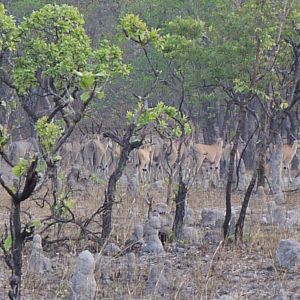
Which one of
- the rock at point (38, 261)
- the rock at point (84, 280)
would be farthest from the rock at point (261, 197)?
the rock at point (84, 280)

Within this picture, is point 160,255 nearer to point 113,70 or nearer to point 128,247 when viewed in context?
point 128,247

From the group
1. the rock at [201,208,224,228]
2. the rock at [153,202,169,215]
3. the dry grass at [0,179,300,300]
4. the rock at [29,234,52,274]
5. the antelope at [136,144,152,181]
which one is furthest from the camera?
the antelope at [136,144,152,181]

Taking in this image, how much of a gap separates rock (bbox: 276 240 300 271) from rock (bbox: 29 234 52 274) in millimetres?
2461

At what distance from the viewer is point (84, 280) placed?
6871 millimetres

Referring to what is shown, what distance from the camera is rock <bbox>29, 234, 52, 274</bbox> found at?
8695 millimetres

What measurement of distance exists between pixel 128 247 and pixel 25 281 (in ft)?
4.92

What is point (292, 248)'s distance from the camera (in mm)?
8883

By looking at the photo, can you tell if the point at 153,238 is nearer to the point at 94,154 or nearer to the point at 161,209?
the point at 161,209

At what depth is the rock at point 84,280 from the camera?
6.87 metres

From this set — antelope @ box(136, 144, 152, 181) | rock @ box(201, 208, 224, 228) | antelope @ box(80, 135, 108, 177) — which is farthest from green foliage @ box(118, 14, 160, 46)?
antelope @ box(80, 135, 108, 177)

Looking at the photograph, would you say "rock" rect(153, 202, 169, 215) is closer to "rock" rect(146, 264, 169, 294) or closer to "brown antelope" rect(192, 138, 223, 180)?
"rock" rect(146, 264, 169, 294)

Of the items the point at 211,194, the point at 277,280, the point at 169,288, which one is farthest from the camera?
the point at 211,194

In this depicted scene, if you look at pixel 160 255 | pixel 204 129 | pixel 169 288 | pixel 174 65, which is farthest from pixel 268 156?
pixel 169 288

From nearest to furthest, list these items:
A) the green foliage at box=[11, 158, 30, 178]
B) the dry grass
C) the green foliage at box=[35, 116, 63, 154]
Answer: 1. the green foliage at box=[11, 158, 30, 178]
2. the green foliage at box=[35, 116, 63, 154]
3. the dry grass
